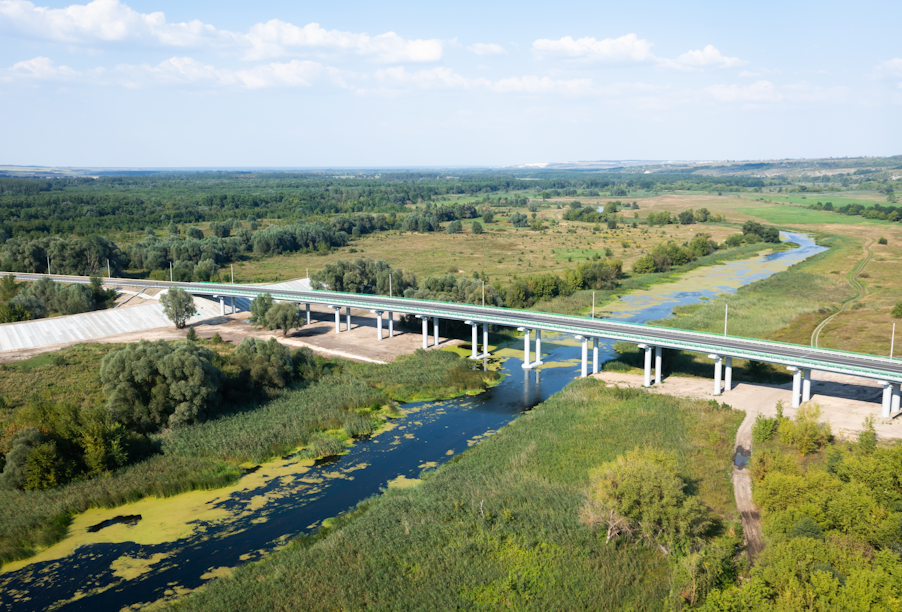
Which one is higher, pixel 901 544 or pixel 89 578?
pixel 901 544

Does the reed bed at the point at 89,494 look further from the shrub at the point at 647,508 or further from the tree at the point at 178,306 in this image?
the tree at the point at 178,306

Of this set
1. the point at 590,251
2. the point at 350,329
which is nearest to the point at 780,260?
the point at 590,251

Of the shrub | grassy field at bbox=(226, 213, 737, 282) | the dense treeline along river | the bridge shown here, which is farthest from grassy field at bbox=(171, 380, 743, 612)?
grassy field at bbox=(226, 213, 737, 282)

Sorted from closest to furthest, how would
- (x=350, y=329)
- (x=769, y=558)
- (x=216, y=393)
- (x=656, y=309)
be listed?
(x=769, y=558) → (x=216, y=393) → (x=350, y=329) → (x=656, y=309)

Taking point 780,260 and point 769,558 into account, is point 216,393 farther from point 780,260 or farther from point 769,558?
point 780,260

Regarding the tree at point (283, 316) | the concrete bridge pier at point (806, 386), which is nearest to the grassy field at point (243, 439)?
the tree at point (283, 316)

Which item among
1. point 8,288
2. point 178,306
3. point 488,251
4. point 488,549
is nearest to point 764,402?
point 488,549

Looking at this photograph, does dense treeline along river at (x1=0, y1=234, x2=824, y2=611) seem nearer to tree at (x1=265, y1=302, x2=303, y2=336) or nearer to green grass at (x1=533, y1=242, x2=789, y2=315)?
tree at (x1=265, y1=302, x2=303, y2=336)
